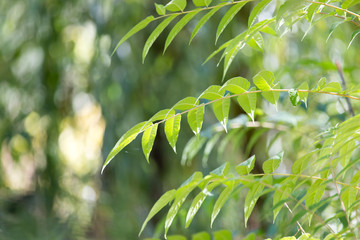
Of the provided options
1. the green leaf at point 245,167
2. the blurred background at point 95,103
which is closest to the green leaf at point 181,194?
the green leaf at point 245,167

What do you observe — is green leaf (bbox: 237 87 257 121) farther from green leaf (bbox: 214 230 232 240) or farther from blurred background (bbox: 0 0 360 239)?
blurred background (bbox: 0 0 360 239)

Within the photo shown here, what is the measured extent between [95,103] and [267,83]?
1.16 meters

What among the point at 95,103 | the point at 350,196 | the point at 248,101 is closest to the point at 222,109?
the point at 248,101

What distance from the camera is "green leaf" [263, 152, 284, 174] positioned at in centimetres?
38

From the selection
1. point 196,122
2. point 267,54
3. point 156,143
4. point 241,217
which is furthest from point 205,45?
point 196,122

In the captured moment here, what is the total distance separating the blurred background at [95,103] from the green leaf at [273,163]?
3.35ft

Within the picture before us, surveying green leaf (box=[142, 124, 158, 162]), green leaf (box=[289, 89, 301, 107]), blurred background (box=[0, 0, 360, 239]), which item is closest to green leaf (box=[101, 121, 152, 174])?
green leaf (box=[142, 124, 158, 162])

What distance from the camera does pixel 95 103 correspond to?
4.90 ft

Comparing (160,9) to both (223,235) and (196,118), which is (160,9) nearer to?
(196,118)

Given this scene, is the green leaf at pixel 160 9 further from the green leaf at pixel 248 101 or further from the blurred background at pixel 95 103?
the blurred background at pixel 95 103

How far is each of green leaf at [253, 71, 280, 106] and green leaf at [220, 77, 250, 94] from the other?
13mm

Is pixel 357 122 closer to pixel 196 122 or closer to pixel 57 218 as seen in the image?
pixel 196 122

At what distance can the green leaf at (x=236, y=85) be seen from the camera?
0.37m

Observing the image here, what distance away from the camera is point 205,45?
1461 millimetres
